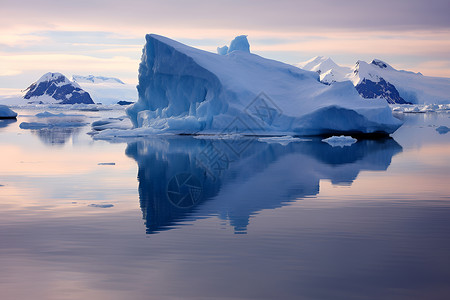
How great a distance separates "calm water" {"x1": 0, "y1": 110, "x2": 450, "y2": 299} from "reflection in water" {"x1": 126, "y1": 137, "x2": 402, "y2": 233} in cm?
6

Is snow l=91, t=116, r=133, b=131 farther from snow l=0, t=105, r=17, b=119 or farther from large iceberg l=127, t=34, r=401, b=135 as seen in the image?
snow l=0, t=105, r=17, b=119

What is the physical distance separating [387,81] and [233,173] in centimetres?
10199

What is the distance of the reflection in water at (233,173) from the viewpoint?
826 centimetres

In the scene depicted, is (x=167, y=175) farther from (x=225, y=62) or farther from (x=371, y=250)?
(x=225, y=62)

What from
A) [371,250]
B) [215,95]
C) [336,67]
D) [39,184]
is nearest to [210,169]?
[39,184]

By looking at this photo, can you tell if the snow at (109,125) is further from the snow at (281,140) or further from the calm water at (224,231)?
the calm water at (224,231)

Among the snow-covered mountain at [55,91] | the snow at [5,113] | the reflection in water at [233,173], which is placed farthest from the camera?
the snow-covered mountain at [55,91]

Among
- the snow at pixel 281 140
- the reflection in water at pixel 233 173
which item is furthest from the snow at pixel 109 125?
the snow at pixel 281 140

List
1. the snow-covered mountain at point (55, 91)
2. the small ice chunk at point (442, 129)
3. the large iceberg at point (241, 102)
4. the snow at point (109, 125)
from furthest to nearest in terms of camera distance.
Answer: the snow-covered mountain at point (55, 91)
the snow at point (109, 125)
the small ice chunk at point (442, 129)
the large iceberg at point (241, 102)

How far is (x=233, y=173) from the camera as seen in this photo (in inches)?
496

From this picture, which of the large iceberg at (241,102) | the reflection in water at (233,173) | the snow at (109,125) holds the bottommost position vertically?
the reflection in water at (233,173)

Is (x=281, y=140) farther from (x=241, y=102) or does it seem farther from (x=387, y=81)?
(x=387, y=81)

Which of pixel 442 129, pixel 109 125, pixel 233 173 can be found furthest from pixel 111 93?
pixel 233 173

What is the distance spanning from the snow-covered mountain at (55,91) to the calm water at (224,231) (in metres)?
130
